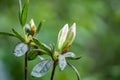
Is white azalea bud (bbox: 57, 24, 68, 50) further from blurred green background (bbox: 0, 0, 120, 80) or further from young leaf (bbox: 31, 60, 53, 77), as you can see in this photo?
blurred green background (bbox: 0, 0, 120, 80)

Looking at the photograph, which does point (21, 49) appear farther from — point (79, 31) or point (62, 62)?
point (79, 31)

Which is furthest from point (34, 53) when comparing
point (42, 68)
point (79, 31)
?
point (79, 31)

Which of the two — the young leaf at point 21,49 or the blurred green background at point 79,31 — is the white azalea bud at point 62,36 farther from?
the blurred green background at point 79,31

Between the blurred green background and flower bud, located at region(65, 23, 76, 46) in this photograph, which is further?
the blurred green background

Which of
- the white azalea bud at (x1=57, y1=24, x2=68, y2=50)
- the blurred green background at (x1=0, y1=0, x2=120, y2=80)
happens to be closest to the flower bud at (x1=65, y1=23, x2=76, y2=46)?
the white azalea bud at (x1=57, y1=24, x2=68, y2=50)

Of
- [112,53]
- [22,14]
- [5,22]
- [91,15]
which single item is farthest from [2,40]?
[22,14]

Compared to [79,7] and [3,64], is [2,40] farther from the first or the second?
[79,7]

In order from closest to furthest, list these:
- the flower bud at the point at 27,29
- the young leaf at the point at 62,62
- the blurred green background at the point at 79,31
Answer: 1. the young leaf at the point at 62,62
2. the flower bud at the point at 27,29
3. the blurred green background at the point at 79,31

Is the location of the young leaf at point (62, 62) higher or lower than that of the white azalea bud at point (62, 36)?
lower

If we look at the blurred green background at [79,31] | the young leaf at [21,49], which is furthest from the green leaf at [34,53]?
the blurred green background at [79,31]
